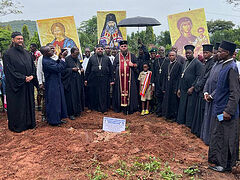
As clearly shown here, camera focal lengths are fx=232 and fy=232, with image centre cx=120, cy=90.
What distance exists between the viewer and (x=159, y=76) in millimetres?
6969

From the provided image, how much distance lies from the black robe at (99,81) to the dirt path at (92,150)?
1.48 m

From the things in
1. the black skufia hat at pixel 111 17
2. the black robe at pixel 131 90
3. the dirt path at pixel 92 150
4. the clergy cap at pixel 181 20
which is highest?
the black skufia hat at pixel 111 17

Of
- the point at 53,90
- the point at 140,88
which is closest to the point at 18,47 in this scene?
the point at 53,90

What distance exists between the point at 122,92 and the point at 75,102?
1.54m

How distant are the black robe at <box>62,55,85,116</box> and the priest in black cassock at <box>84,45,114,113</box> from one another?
0.59 meters

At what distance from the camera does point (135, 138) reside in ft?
16.5

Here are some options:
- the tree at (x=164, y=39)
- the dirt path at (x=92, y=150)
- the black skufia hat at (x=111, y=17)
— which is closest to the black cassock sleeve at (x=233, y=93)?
the dirt path at (x=92, y=150)

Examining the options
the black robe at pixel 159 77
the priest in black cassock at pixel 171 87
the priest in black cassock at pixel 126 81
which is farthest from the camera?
the priest in black cassock at pixel 126 81

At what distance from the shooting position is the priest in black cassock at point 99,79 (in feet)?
24.4

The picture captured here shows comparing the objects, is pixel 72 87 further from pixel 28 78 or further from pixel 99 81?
pixel 28 78

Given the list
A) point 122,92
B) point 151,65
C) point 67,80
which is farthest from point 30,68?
point 151,65

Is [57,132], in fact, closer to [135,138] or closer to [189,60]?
[135,138]

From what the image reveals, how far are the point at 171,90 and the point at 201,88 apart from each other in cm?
139

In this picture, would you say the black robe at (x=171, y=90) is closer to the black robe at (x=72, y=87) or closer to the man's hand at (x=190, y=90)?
the man's hand at (x=190, y=90)
